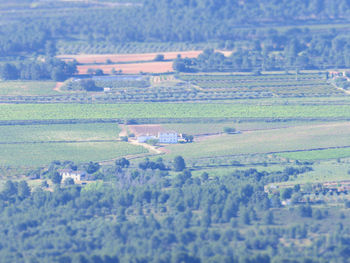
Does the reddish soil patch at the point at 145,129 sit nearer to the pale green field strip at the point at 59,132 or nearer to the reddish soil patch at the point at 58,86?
the pale green field strip at the point at 59,132

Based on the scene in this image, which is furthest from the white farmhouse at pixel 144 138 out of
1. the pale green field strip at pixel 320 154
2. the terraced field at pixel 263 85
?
the terraced field at pixel 263 85

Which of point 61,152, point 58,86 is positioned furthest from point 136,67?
point 61,152

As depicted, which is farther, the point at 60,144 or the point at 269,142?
the point at 60,144

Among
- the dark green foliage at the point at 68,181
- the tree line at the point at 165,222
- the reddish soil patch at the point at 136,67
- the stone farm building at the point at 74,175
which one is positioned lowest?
the tree line at the point at 165,222

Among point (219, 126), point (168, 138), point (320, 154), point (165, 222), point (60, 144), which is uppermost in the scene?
point (219, 126)

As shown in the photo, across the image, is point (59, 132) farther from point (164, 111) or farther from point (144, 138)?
point (164, 111)

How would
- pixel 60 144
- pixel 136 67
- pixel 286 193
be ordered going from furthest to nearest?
pixel 136 67 < pixel 60 144 < pixel 286 193

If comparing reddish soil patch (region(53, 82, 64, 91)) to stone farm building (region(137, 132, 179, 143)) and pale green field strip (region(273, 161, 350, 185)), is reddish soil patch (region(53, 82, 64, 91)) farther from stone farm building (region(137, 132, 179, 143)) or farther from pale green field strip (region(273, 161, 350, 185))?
pale green field strip (region(273, 161, 350, 185))
